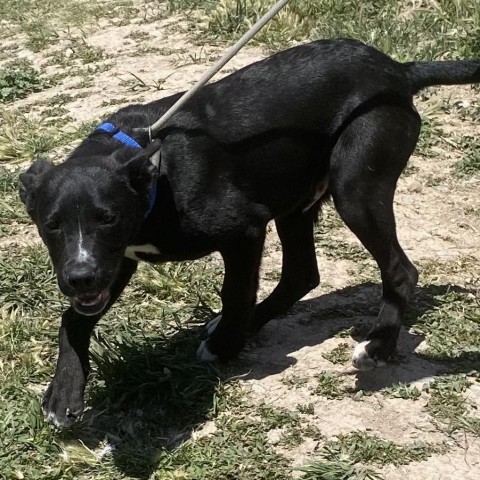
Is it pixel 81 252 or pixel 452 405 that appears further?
pixel 452 405

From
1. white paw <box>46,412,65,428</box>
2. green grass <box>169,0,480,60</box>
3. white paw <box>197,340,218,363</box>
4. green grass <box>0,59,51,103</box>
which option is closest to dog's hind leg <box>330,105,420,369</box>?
white paw <box>197,340,218,363</box>

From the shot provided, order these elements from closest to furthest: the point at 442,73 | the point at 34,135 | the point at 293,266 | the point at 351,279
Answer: the point at 442,73 < the point at 293,266 < the point at 351,279 < the point at 34,135

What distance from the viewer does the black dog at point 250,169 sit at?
388cm

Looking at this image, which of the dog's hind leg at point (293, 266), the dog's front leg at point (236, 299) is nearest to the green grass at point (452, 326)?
the dog's hind leg at point (293, 266)

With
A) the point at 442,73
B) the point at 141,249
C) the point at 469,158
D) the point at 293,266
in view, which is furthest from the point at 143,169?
the point at 469,158

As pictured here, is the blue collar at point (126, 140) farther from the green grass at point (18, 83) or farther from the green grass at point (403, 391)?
the green grass at point (18, 83)

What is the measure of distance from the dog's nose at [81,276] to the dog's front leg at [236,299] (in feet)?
2.53

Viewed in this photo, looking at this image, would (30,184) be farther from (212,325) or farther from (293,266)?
(293,266)

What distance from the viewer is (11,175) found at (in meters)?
6.15

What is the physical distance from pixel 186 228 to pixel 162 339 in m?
0.79

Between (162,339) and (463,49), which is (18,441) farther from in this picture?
(463,49)

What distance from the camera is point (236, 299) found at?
13.7ft

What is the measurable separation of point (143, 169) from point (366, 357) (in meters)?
1.28

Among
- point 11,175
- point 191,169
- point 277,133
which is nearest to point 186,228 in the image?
point 191,169
